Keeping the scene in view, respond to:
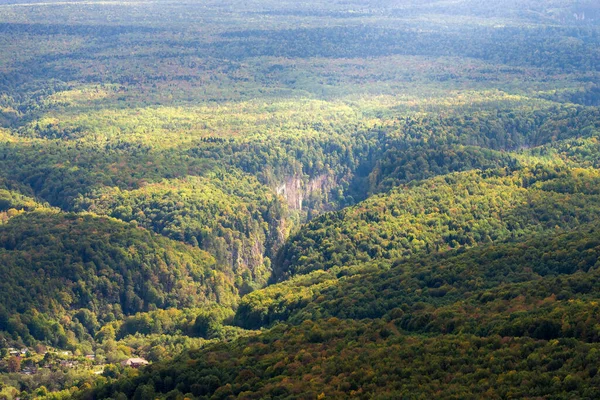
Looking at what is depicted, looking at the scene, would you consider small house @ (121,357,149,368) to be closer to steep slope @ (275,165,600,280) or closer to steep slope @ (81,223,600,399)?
steep slope @ (81,223,600,399)

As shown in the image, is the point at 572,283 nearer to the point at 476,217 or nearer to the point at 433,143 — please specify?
the point at 476,217

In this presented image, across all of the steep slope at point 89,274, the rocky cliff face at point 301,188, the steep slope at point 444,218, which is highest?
the steep slope at point 444,218

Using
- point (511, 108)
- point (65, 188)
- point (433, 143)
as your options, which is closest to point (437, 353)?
point (65, 188)

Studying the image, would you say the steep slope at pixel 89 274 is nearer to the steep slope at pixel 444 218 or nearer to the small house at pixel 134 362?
the steep slope at pixel 444 218

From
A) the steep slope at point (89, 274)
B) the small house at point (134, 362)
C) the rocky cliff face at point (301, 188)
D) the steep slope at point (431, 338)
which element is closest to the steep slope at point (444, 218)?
the steep slope at point (89, 274)

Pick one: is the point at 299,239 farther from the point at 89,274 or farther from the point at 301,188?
the point at 301,188

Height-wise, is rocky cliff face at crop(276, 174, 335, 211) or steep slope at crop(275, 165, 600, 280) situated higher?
steep slope at crop(275, 165, 600, 280)

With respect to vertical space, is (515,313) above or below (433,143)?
above

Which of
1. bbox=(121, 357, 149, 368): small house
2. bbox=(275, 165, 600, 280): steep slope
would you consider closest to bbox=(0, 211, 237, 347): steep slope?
bbox=(275, 165, 600, 280): steep slope

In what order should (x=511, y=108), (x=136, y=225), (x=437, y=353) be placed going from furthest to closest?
1. (x=511, y=108)
2. (x=136, y=225)
3. (x=437, y=353)
